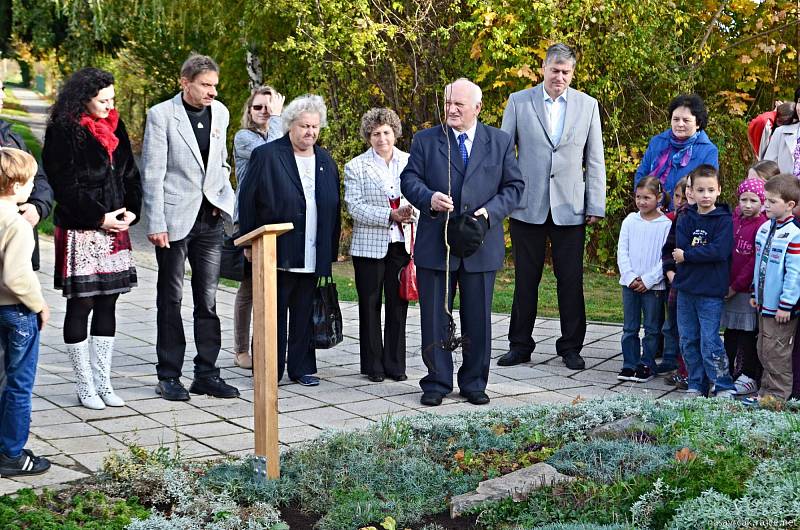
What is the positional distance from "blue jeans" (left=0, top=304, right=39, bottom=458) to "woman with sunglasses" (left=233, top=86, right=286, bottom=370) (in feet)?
7.91

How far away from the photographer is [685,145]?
7414 mm

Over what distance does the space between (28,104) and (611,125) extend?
52.0 meters

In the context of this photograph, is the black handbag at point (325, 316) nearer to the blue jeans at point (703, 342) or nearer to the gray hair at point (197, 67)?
the gray hair at point (197, 67)

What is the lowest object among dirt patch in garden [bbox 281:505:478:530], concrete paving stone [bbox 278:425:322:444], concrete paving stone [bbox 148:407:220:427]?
dirt patch in garden [bbox 281:505:478:530]

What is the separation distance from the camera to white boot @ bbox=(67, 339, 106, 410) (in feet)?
20.3

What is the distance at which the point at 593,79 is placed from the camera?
12359mm

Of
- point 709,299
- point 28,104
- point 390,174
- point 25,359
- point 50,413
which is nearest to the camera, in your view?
point 25,359

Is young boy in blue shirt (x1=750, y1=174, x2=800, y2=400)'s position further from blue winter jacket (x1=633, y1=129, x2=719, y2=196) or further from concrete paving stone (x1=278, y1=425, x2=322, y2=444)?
concrete paving stone (x1=278, y1=425, x2=322, y2=444)

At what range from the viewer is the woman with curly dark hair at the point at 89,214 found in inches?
237

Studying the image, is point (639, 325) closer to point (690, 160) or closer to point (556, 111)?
point (690, 160)

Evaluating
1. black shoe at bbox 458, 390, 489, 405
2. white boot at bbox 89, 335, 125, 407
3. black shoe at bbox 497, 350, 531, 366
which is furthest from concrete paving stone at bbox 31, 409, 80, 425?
black shoe at bbox 497, 350, 531, 366

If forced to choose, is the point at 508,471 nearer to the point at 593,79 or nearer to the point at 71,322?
the point at 71,322

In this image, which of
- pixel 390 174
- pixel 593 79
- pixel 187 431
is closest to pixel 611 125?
pixel 593 79

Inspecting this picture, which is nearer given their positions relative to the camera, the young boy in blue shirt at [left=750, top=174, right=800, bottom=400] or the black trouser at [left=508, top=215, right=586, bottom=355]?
the young boy in blue shirt at [left=750, top=174, right=800, bottom=400]
